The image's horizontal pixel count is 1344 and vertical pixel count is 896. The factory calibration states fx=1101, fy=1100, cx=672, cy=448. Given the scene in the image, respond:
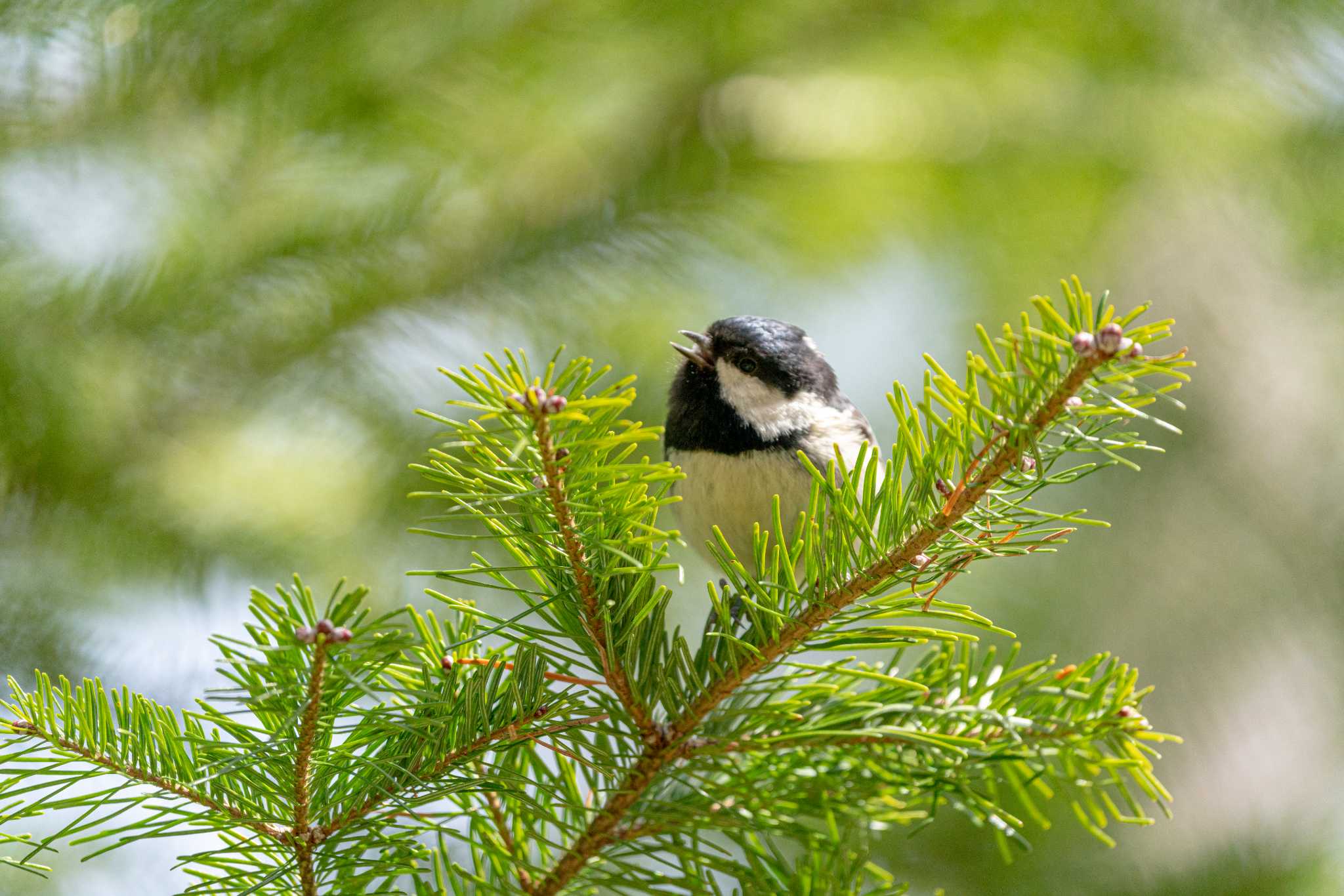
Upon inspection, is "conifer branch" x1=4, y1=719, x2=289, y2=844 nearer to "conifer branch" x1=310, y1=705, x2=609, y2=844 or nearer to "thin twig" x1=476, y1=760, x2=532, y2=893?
"conifer branch" x1=310, y1=705, x2=609, y2=844

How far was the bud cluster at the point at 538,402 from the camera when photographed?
0.85m

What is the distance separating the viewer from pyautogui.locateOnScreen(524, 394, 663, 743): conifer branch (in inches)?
34.2

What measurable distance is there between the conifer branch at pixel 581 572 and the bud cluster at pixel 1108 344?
40 cm

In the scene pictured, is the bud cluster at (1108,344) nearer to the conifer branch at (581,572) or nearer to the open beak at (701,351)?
the conifer branch at (581,572)

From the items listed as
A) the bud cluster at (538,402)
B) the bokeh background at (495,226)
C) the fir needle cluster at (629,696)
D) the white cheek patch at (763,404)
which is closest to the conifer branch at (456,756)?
the fir needle cluster at (629,696)

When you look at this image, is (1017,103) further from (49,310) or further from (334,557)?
(49,310)

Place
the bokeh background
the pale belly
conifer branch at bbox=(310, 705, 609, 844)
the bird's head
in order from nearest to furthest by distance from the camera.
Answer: conifer branch at bbox=(310, 705, 609, 844)
the bokeh background
the pale belly
the bird's head

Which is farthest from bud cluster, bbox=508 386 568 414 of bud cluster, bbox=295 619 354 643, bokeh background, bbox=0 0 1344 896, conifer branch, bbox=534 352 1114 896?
bokeh background, bbox=0 0 1344 896

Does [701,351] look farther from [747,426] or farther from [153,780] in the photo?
[153,780]

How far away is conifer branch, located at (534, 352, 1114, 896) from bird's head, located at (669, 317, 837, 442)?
88 cm

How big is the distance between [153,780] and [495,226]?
124 centimetres

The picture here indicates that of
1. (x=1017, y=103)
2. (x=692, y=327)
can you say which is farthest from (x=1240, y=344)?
(x=692, y=327)

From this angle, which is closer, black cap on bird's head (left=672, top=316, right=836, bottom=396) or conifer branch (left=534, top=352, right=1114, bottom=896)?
conifer branch (left=534, top=352, right=1114, bottom=896)

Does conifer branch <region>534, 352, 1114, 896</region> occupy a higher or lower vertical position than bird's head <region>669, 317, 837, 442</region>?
lower
